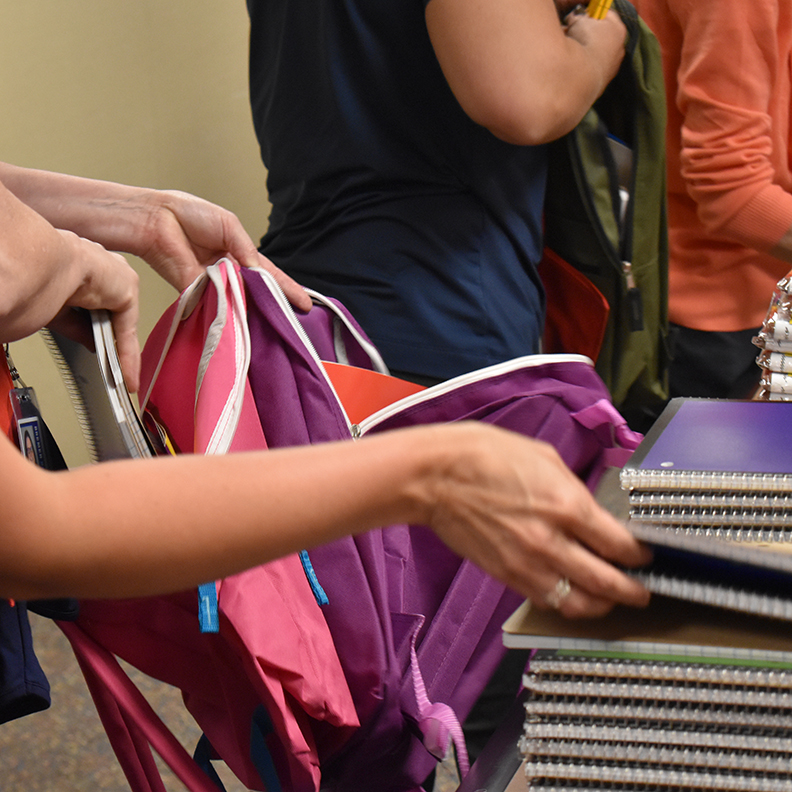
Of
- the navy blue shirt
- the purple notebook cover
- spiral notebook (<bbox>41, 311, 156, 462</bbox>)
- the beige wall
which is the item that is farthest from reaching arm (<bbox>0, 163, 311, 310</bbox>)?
the beige wall

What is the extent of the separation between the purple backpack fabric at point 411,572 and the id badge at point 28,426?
18 cm

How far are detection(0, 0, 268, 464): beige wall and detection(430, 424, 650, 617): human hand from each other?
76.9 inches

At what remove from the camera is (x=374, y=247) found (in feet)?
3.30

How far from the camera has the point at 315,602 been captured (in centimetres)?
71

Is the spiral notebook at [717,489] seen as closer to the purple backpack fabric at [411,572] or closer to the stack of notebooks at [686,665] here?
the stack of notebooks at [686,665]

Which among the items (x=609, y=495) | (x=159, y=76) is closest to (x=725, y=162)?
(x=609, y=495)

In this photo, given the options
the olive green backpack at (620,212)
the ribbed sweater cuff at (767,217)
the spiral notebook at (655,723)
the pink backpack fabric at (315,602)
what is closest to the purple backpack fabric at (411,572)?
the pink backpack fabric at (315,602)

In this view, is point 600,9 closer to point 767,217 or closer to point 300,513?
point 767,217

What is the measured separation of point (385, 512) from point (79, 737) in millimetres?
1531

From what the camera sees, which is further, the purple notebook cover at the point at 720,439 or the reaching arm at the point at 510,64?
the reaching arm at the point at 510,64

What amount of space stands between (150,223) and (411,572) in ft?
1.61

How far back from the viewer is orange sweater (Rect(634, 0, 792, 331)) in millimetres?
1299

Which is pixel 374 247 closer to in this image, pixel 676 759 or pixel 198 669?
pixel 198 669

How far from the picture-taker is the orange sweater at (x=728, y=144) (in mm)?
1299
